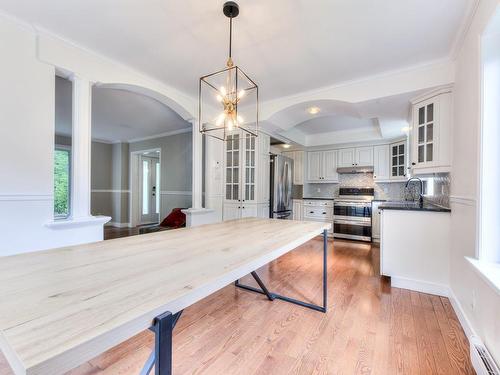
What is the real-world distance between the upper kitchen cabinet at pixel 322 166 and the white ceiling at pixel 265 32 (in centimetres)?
313

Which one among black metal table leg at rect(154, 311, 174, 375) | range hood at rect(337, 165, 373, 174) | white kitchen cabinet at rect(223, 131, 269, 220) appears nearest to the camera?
black metal table leg at rect(154, 311, 174, 375)

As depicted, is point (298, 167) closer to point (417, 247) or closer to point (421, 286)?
point (417, 247)

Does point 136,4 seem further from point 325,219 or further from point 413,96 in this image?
point 325,219

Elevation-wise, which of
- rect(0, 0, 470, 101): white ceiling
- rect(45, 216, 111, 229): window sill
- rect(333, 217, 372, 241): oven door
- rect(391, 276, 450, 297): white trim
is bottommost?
rect(391, 276, 450, 297): white trim

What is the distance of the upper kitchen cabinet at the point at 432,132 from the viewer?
8.07 ft

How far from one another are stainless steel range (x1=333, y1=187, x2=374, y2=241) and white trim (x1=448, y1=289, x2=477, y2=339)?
8.54ft

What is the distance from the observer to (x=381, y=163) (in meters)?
5.25

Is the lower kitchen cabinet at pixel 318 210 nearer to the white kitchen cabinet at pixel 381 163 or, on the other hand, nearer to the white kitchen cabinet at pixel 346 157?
the white kitchen cabinet at pixel 346 157

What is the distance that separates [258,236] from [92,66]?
8.12 ft

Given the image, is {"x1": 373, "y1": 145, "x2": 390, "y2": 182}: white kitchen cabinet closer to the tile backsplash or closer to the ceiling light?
the tile backsplash

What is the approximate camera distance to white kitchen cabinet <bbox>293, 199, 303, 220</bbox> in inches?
227

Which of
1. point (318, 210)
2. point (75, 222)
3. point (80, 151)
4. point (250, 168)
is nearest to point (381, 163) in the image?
point (318, 210)

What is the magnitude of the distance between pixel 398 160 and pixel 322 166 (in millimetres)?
1636

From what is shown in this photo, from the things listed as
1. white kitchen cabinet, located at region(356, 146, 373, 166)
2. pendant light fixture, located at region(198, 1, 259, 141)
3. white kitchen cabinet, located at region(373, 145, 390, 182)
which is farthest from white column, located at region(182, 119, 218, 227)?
white kitchen cabinet, located at region(373, 145, 390, 182)
